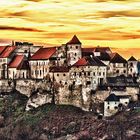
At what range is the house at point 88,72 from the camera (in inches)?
6644

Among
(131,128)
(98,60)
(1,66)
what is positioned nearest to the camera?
(131,128)

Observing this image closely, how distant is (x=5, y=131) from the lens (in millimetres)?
175125

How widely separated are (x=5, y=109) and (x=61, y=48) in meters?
19.4

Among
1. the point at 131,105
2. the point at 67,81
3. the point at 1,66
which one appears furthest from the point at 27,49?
the point at 131,105

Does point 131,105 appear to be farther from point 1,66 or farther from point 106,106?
point 1,66

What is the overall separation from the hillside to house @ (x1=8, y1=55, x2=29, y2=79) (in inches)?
190

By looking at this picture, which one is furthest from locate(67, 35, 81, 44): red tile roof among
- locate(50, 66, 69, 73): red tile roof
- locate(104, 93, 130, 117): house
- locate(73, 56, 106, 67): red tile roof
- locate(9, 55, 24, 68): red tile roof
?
locate(104, 93, 130, 117): house

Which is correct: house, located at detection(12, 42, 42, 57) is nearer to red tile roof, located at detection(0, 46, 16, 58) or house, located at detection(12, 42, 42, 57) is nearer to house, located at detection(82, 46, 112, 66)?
red tile roof, located at detection(0, 46, 16, 58)

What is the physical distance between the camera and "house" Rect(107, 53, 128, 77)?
177875 millimetres

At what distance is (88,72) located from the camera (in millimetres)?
168875

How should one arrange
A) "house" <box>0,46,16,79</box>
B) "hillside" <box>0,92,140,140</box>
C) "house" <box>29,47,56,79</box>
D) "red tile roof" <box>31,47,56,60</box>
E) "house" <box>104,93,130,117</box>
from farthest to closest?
"house" <box>0,46,16,79</box>
"red tile roof" <box>31,47,56,60</box>
"house" <box>29,47,56,79</box>
"house" <box>104,93,130,117</box>
"hillside" <box>0,92,140,140</box>

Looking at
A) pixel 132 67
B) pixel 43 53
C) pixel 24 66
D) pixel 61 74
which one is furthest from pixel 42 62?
pixel 132 67

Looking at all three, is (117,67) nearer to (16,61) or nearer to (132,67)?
(132,67)

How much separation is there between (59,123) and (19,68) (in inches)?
801
